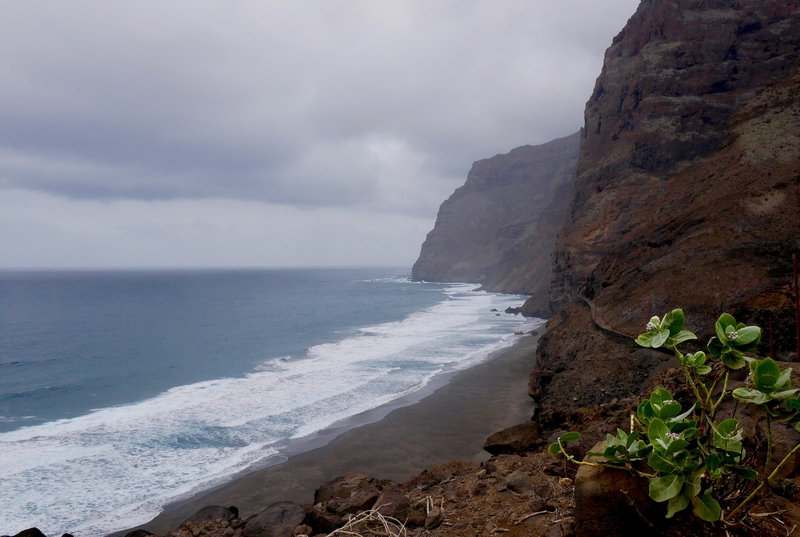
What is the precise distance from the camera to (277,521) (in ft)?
26.3

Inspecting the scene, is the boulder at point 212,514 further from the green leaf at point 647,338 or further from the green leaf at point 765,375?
the green leaf at point 765,375

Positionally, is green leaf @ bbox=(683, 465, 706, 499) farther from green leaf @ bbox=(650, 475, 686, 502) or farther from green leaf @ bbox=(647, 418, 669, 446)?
green leaf @ bbox=(647, 418, 669, 446)

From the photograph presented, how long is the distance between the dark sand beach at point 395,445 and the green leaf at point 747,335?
1189 centimetres

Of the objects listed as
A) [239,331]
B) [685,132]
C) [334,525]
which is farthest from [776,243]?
[239,331]

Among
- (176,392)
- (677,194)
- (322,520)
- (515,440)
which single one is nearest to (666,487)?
(322,520)

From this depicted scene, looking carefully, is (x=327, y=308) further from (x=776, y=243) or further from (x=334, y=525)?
(x=334, y=525)

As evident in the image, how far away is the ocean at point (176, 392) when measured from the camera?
13.7 metres

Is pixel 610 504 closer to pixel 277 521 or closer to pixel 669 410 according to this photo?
pixel 669 410

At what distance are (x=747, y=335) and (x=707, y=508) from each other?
2.69 feet

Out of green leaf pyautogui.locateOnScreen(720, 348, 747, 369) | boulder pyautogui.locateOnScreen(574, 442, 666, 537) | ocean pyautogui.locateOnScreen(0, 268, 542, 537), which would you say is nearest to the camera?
green leaf pyautogui.locateOnScreen(720, 348, 747, 369)

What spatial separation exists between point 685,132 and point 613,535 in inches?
1387

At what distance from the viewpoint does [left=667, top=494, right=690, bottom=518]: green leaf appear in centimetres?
200

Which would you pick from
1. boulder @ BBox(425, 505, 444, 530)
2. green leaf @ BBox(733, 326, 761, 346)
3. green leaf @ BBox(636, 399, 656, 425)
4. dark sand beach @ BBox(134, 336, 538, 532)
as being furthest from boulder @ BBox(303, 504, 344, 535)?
green leaf @ BBox(733, 326, 761, 346)

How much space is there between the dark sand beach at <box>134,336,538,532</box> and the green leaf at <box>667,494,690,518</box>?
11604 millimetres
